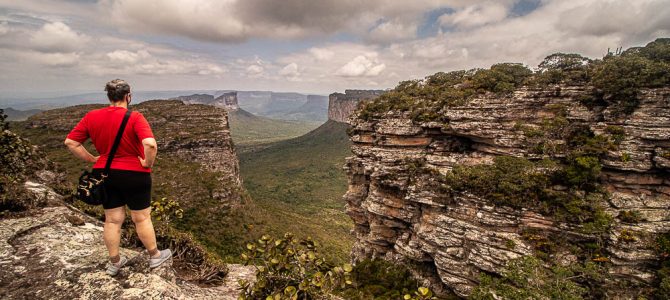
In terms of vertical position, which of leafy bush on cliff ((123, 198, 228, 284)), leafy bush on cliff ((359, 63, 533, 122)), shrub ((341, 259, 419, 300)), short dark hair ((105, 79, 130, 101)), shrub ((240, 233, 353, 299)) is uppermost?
leafy bush on cliff ((359, 63, 533, 122))

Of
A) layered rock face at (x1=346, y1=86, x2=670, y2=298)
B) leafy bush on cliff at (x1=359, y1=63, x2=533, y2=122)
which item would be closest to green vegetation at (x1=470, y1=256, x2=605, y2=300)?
layered rock face at (x1=346, y1=86, x2=670, y2=298)

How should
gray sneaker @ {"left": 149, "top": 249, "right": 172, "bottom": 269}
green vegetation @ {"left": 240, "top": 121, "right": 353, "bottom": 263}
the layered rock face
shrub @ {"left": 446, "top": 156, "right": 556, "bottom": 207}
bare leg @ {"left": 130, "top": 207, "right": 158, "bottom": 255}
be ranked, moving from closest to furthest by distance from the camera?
bare leg @ {"left": 130, "top": 207, "right": 158, "bottom": 255}, gray sneaker @ {"left": 149, "top": 249, "right": 172, "bottom": 269}, the layered rock face, shrub @ {"left": 446, "top": 156, "right": 556, "bottom": 207}, green vegetation @ {"left": 240, "top": 121, "right": 353, "bottom": 263}

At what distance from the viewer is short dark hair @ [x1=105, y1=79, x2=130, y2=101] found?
216 inches

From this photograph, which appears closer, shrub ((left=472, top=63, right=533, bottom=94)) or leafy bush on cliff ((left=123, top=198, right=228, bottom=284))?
leafy bush on cliff ((left=123, top=198, right=228, bottom=284))

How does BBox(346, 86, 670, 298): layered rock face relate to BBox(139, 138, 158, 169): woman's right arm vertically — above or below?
below

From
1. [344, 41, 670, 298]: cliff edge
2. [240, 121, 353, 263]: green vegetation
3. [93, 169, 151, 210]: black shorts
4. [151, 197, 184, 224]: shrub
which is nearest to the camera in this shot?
[93, 169, 151, 210]: black shorts

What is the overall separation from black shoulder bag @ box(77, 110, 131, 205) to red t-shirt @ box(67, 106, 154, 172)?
54 mm

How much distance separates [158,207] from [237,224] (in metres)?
48.9

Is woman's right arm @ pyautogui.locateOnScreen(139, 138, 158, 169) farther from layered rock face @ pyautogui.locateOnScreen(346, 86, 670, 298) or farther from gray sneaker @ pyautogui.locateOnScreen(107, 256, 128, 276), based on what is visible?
layered rock face @ pyautogui.locateOnScreen(346, 86, 670, 298)

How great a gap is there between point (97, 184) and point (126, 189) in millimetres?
462

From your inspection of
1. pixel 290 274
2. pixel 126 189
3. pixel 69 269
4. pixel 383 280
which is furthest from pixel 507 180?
pixel 69 269

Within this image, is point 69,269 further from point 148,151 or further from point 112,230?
point 148,151

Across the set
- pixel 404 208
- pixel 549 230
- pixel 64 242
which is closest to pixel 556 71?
pixel 549 230

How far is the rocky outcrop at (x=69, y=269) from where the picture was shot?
17.3 ft
